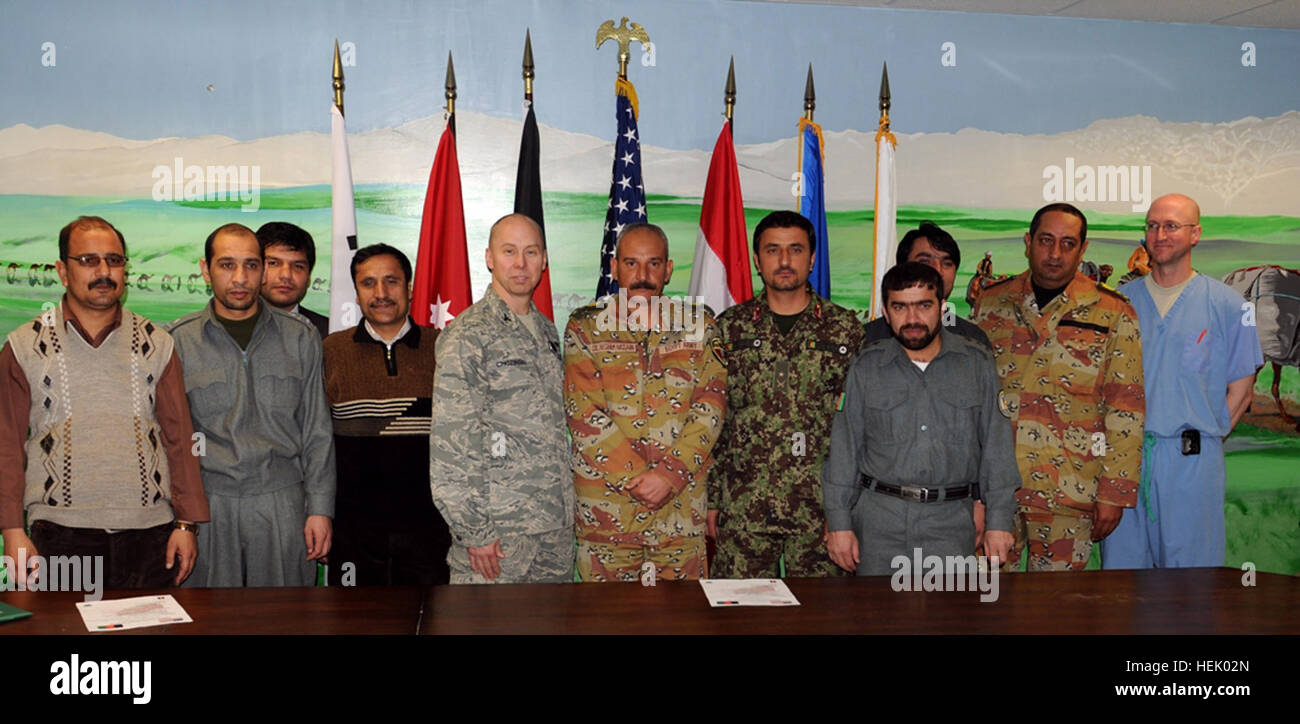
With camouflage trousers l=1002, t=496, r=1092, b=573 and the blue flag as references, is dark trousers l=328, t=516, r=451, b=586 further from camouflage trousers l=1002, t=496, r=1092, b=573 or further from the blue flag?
the blue flag

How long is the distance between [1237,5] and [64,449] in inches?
234

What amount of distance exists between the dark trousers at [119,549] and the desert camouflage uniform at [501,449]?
0.94 metres

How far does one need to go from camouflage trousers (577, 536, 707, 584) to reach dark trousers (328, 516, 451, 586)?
1.70 ft

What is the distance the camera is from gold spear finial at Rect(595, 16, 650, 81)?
4.65m

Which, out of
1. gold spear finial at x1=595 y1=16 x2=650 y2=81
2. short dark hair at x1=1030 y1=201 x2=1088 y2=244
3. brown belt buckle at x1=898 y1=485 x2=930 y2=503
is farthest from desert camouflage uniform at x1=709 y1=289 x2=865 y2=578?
gold spear finial at x1=595 y1=16 x2=650 y2=81

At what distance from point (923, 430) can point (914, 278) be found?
0.51m

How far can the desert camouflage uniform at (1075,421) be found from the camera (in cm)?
335

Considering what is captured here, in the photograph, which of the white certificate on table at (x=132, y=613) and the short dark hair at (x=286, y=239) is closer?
the white certificate on table at (x=132, y=613)

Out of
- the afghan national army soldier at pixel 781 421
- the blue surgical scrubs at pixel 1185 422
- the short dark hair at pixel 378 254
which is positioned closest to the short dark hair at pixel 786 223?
the afghan national army soldier at pixel 781 421

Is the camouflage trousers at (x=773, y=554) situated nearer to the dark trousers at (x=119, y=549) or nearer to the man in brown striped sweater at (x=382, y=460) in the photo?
the man in brown striped sweater at (x=382, y=460)

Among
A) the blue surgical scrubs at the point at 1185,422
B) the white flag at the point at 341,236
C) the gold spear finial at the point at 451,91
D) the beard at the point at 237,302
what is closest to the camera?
the beard at the point at 237,302
